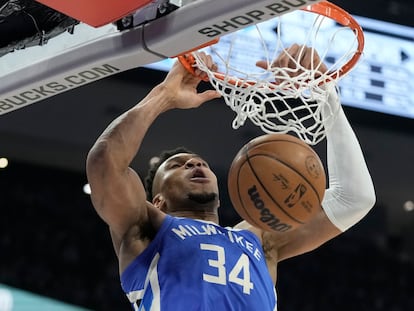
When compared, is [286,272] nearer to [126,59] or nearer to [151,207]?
[151,207]

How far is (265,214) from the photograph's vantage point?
226 cm

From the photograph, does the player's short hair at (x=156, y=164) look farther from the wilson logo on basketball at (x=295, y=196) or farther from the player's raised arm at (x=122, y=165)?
the wilson logo on basketball at (x=295, y=196)

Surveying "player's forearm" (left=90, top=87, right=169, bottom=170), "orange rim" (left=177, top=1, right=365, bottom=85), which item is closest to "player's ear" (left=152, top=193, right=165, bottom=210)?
"player's forearm" (left=90, top=87, right=169, bottom=170)

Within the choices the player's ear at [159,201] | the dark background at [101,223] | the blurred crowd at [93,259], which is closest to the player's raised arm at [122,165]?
the player's ear at [159,201]

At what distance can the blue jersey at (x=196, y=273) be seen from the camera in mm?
2383

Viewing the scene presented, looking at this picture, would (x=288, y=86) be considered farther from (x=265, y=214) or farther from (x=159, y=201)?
(x=159, y=201)

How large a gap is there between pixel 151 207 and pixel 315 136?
0.60 m

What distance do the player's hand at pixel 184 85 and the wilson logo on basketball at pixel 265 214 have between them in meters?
0.49

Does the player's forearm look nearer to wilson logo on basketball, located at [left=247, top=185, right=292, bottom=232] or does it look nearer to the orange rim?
the orange rim

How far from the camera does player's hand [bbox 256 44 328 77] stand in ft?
8.30

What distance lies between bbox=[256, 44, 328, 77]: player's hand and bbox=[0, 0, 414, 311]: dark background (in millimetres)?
3349

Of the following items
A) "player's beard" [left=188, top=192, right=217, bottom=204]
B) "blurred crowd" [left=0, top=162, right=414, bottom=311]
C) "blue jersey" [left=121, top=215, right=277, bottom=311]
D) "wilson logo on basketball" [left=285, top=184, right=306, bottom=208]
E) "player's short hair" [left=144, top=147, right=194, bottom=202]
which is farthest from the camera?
"blurred crowd" [left=0, top=162, right=414, bottom=311]

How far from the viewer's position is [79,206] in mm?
7387

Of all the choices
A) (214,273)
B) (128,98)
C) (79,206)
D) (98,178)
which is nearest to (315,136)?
(214,273)
